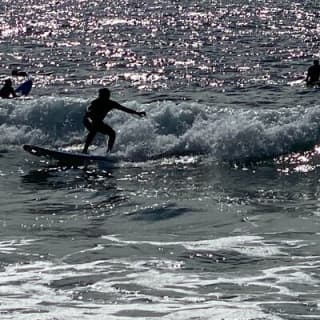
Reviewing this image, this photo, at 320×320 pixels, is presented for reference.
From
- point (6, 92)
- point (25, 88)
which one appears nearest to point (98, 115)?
point (6, 92)

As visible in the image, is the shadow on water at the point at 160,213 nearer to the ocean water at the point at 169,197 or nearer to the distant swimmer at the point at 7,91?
the ocean water at the point at 169,197

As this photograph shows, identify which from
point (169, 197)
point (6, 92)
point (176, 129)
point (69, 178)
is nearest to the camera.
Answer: point (169, 197)

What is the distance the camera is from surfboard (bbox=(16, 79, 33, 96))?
110 ft

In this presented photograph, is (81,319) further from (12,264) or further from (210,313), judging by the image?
(12,264)

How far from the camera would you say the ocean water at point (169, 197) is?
11781 mm

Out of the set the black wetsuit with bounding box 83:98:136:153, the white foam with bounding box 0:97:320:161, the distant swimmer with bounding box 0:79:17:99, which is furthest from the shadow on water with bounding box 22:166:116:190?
the distant swimmer with bounding box 0:79:17:99

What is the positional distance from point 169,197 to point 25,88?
54.3ft

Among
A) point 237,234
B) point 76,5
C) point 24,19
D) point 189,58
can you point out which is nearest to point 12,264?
point 237,234

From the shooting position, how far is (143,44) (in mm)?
55375

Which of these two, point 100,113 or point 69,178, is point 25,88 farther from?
point 69,178

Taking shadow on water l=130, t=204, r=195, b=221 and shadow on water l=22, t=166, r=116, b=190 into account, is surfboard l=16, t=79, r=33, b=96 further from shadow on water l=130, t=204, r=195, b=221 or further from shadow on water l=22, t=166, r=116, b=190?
shadow on water l=130, t=204, r=195, b=221

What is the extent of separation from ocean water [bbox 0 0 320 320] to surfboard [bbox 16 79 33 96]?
223 cm

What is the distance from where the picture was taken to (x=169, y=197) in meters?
18.5

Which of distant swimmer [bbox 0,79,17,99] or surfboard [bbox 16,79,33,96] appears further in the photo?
surfboard [bbox 16,79,33,96]
